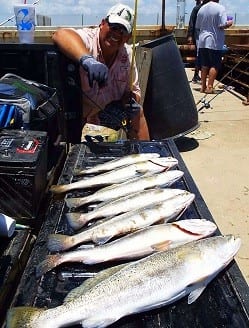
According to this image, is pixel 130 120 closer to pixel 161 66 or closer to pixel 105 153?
pixel 105 153

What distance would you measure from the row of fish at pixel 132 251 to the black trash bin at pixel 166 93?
370cm

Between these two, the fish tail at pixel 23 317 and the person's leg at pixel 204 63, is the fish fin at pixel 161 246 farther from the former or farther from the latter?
the person's leg at pixel 204 63

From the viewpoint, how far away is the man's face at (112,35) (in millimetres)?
4242

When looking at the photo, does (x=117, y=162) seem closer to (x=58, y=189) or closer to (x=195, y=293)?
(x=58, y=189)

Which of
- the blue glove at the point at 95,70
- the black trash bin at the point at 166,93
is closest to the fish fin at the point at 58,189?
the blue glove at the point at 95,70

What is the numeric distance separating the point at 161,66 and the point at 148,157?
3546mm

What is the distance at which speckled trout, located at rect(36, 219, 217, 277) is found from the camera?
2.21 meters

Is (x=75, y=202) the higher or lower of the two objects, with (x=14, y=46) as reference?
lower

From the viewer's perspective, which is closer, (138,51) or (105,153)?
(105,153)

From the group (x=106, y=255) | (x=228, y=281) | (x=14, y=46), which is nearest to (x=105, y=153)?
(x=14, y=46)

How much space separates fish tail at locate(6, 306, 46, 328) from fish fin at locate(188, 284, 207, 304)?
24.4 inches

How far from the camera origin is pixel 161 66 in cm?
663

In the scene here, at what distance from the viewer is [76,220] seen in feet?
8.36

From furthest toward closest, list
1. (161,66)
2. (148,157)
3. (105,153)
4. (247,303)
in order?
(161,66)
(105,153)
(148,157)
(247,303)
